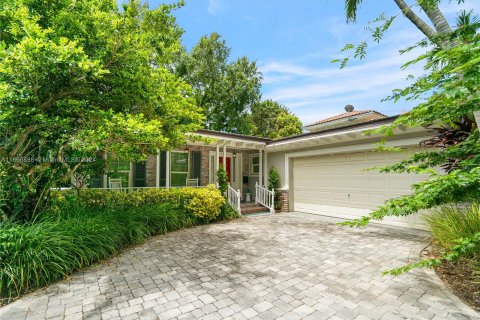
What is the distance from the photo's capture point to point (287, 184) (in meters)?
10.8

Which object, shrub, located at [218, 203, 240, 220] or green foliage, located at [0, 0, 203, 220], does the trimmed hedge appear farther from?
green foliage, located at [0, 0, 203, 220]

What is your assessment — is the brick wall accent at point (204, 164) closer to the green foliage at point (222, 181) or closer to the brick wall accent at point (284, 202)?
the green foliage at point (222, 181)

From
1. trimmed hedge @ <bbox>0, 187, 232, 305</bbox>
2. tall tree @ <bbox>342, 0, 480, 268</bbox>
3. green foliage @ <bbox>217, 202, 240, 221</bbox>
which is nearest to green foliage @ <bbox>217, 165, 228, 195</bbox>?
green foliage @ <bbox>217, 202, 240, 221</bbox>

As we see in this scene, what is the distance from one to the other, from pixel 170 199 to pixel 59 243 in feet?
13.4

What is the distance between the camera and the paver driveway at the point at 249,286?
289 cm

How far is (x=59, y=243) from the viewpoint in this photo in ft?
12.7

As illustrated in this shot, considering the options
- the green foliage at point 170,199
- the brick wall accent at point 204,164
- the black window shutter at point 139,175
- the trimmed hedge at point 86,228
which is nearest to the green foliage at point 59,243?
the trimmed hedge at point 86,228

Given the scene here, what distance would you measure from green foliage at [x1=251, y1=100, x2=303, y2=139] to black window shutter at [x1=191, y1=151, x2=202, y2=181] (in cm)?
1231

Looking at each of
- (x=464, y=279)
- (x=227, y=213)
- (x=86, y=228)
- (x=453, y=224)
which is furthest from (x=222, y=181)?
(x=464, y=279)

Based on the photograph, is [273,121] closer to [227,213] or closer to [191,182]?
[191,182]

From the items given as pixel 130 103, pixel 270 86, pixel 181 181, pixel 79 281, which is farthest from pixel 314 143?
pixel 270 86

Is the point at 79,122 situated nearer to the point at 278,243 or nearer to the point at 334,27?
the point at 278,243

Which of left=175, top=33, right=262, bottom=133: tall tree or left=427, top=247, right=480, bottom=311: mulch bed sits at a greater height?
left=175, top=33, right=262, bottom=133: tall tree

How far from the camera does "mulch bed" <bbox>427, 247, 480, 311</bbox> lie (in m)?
3.21
